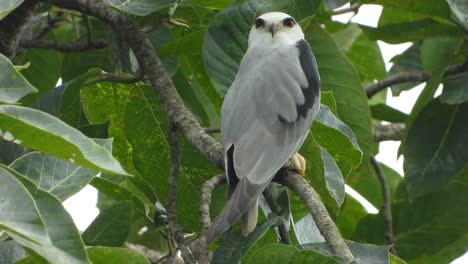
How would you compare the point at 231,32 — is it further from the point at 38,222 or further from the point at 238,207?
the point at 38,222

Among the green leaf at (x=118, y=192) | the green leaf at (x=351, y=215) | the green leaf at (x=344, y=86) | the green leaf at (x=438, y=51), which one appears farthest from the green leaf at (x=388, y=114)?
the green leaf at (x=118, y=192)

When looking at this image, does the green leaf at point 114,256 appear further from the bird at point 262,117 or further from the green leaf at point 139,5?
the green leaf at point 139,5

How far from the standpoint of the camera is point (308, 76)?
4.09 meters

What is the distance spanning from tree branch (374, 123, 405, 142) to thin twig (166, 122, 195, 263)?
236cm

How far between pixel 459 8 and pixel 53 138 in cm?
234

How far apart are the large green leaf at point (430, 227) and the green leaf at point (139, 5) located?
69.7 inches

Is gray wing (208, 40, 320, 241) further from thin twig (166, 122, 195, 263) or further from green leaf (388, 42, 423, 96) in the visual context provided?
green leaf (388, 42, 423, 96)

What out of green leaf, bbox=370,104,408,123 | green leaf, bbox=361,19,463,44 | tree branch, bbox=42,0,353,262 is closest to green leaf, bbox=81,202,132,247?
tree branch, bbox=42,0,353,262

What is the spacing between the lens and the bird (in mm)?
3201

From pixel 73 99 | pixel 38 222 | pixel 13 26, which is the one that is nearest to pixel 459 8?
pixel 73 99

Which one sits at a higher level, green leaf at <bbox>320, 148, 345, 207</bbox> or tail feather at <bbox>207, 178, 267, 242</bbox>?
tail feather at <bbox>207, 178, 267, 242</bbox>

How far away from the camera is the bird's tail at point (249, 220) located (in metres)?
3.15

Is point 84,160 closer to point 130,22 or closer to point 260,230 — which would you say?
point 260,230

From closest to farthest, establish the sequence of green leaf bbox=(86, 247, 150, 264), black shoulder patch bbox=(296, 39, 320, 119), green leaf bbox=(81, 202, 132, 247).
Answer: green leaf bbox=(86, 247, 150, 264) < green leaf bbox=(81, 202, 132, 247) < black shoulder patch bbox=(296, 39, 320, 119)
